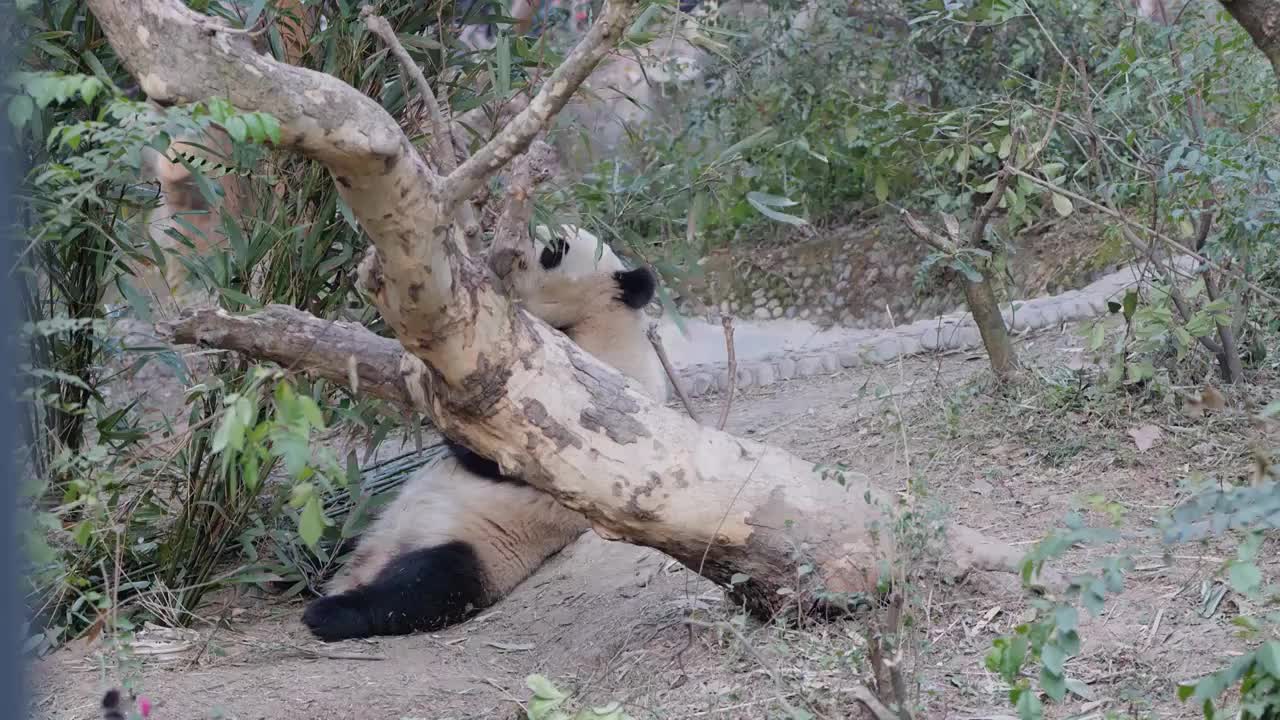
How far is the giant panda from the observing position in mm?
3656

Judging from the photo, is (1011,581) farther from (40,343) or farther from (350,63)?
(40,343)

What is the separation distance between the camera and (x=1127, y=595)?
2625mm

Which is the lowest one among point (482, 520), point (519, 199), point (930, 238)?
point (482, 520)

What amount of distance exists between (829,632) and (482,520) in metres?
1.66

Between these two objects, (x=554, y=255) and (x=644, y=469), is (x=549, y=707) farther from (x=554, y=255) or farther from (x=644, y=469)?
(x=554, y=255)

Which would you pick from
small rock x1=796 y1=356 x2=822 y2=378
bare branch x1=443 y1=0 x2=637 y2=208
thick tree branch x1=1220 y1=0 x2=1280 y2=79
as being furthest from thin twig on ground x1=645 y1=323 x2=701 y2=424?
small rock x1=796 y1=356 x2=822 y2=378

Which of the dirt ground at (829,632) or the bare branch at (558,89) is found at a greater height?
the bare branch at (558,89)

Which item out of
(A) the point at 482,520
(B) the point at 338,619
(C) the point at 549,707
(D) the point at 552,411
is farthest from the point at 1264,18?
(B) the point at 338,619

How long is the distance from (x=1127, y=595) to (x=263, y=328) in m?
2.01

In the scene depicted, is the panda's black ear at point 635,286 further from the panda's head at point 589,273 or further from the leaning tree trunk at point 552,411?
the leaning tree trunk at point 552,411

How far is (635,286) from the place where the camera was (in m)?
4.12

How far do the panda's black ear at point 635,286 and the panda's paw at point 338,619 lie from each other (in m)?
1.37

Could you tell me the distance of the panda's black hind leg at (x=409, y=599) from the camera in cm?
356

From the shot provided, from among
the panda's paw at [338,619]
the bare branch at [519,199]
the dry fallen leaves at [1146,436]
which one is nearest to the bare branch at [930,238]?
the dry fallen leaves at [1146,436]
